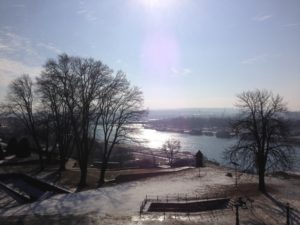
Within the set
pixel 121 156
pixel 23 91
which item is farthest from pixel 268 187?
pixel 121 156

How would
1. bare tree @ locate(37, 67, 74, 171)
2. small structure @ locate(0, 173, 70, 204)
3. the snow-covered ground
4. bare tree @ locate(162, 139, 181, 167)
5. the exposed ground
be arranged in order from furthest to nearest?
bare tree @ locate(162, 139, 181, 167), bare tree @ locate(37, 67, 74, 171), small structure @ locate(0, 173, 70, 204), the snow-covered ground, the exposed ground

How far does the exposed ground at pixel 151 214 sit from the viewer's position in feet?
55.6

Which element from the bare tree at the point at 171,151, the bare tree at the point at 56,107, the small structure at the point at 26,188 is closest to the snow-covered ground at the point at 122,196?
the small structure at the point at 26,188

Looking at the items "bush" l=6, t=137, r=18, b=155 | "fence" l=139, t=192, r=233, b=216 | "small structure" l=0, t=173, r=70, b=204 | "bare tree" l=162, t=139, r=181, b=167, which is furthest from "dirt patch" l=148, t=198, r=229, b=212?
"bare tree" l=162, t=139, r=181, b=167

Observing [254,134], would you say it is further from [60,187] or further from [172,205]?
[60,187]

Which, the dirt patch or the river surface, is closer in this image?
the dirt patch

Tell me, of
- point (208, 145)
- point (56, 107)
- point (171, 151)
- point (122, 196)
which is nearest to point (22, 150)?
point (56, 107)

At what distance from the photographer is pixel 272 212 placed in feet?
59.7

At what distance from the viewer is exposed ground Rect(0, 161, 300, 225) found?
1694 cm

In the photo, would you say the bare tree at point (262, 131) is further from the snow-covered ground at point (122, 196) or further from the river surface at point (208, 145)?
the river surface at point (208, 145)

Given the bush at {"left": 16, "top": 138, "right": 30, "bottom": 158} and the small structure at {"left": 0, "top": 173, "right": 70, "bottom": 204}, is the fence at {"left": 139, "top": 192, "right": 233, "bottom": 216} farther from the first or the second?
the bush at {"left": 16, "top": 138, "right": 30, "bottom": 158}

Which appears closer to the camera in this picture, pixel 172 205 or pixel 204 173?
pixel 172 205

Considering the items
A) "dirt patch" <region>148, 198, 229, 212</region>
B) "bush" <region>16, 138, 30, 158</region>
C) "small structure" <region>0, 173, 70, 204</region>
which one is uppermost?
"bush" <region>16, 138, 30, 158</region>

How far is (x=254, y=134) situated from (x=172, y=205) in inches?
330
